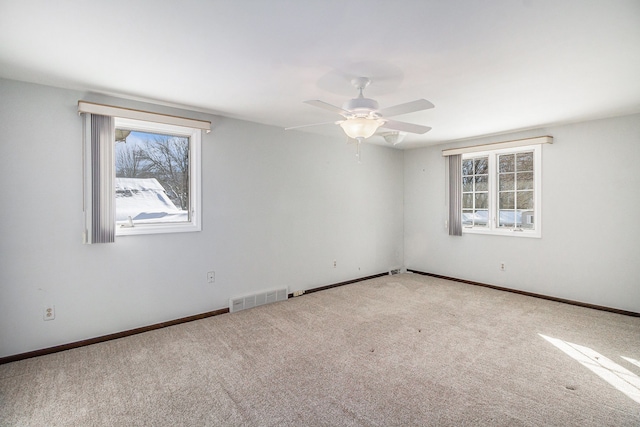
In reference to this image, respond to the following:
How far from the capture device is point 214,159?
3.86m

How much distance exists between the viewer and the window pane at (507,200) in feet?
16.0

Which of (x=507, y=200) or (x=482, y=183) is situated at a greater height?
(x=482, y=183)

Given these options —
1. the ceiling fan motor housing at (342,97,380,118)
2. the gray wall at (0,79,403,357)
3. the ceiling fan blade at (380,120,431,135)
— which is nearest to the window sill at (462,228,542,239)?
the gray wall at (0,79,403,357)

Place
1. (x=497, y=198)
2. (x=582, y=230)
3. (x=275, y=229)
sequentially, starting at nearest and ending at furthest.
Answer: (x=582, y=230)
(x=275, y=229)
(x=497, y=198)

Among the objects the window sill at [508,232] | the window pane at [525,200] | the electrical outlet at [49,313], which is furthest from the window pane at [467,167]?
the electrical outlet at [49,313]

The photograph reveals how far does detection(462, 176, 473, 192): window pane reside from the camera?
5426mm

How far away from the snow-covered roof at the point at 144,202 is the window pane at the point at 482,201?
4.58 m

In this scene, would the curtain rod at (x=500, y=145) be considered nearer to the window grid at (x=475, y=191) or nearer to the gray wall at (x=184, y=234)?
the window grid at (x=475, y=191)

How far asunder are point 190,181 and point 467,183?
444cm

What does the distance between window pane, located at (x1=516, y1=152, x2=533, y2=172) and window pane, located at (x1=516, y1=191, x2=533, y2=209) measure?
355mm

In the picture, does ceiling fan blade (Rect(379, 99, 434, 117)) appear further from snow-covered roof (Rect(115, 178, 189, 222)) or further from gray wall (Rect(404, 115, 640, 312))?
gray wall (Rect(404, 115, 640, 312))

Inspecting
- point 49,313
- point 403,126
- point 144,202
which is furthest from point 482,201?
point 49,313

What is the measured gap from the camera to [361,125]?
2.73 meters

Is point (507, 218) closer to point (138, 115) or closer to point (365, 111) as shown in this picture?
point (365, 111)
